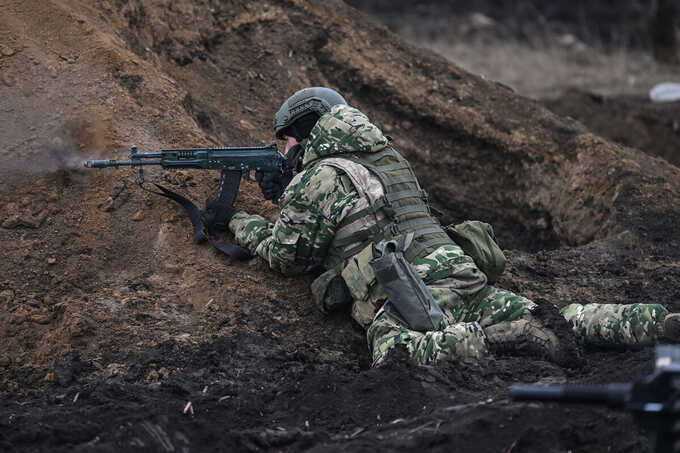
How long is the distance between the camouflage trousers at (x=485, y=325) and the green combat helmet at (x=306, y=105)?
5.10 feet

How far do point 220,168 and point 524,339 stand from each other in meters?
2.44

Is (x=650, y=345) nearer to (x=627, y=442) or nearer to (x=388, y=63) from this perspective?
(x=627, y=442)

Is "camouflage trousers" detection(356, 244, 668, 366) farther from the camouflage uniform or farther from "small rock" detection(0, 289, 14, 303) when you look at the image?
"small rock" detection(0, 289, 14, 303)

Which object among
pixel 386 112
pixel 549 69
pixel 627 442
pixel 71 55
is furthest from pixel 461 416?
pixel 549 69

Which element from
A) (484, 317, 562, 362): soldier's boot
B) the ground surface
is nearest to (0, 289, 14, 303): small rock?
the ground surface

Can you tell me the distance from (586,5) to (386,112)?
14496 mm

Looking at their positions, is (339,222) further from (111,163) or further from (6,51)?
(6,51)

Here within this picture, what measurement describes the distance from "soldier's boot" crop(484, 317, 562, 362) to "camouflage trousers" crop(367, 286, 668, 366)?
0.09m

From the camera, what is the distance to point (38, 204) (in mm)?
5645

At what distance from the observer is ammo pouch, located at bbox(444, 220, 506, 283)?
5.32 meters

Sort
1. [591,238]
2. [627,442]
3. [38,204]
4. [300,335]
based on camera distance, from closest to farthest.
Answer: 1. [627,442]
2. [300,335]
3. [38,204]
4. [591,238]

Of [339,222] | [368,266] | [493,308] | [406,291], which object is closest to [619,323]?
[493,308]

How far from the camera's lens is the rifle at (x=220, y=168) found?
18.4ft

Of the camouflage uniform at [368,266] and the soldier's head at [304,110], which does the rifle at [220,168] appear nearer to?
the soldier's head at [304,110]
